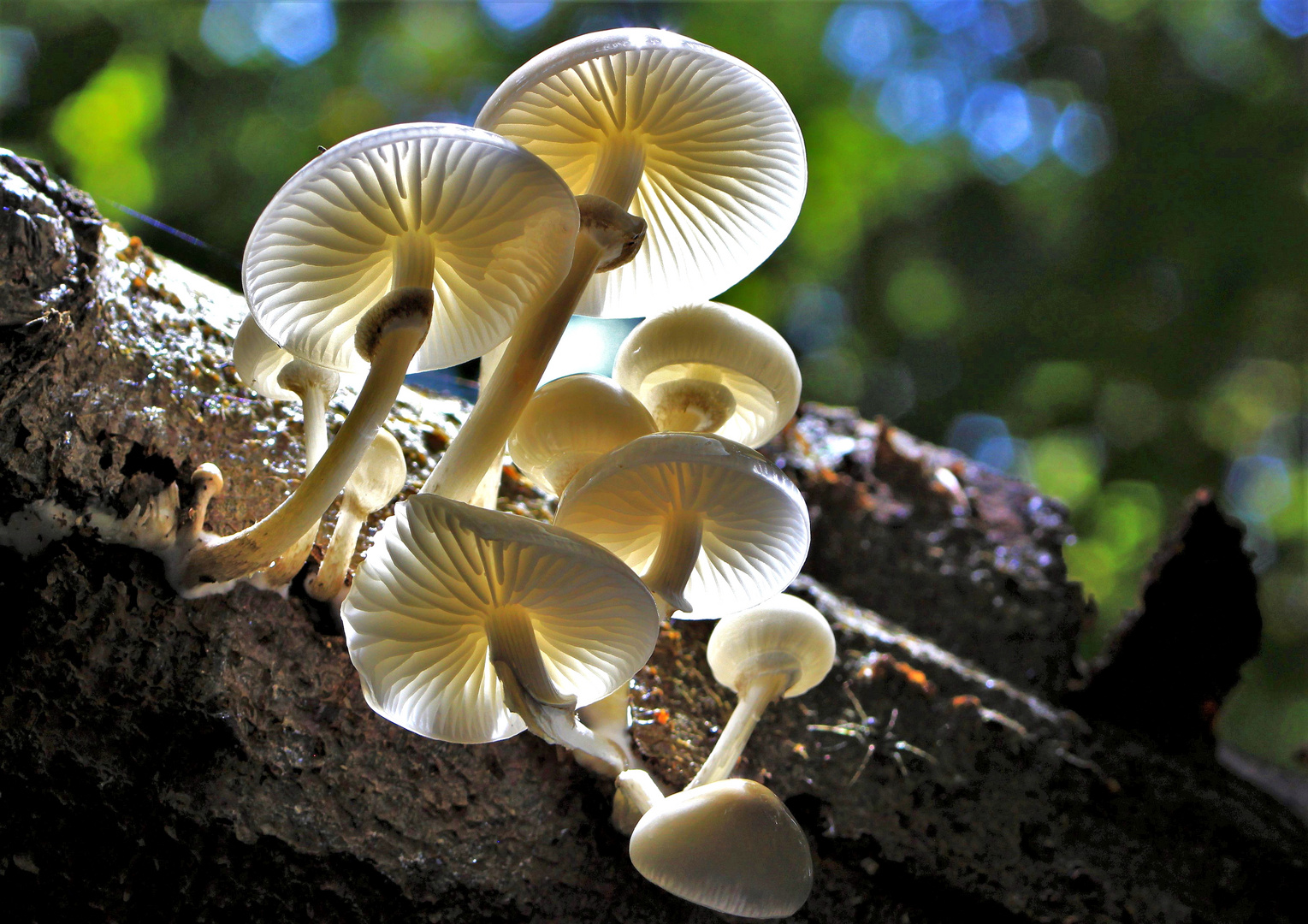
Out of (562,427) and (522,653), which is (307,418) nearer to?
(562,427)

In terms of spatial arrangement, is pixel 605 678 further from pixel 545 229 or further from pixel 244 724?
pixel 545 229

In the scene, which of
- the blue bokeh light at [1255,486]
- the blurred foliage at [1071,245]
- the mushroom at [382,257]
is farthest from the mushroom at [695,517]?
the blue bokeh light at [1255,486]

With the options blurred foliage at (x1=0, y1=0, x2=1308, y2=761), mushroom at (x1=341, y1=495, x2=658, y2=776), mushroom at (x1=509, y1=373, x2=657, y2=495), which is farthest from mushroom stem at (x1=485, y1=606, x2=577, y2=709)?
blurred foliage at (x1=0, y1=0, x2=1308, y2=761)

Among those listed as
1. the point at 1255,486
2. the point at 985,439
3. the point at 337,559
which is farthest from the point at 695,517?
the point at 1255,486

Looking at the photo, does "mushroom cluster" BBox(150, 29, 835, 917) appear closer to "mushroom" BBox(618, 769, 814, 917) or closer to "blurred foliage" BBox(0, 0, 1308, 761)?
"mushroom" BBox(618, 769, 814, 917)

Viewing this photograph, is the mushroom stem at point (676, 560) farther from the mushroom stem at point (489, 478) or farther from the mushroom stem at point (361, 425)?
the mushroom stem at point (361, 425)

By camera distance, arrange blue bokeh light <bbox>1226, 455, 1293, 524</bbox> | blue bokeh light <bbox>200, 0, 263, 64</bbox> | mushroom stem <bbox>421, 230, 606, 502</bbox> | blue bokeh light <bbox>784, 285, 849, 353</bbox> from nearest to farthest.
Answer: mushroom stem <bbox>421, 230, 606, 502</bbox>
blue bokeh light <bbox>200, 0, 263, 64</bbox>
blue bokeh light <bbox>784, 285, 849, 353</bbox>
blue bokeh light <bbox>1226, 455, 1293, 524</bbox>
